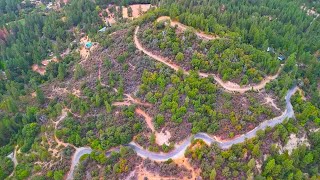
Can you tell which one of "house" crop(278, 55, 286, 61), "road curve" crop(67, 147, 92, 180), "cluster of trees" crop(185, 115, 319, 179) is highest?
"house" crop(278, 55, 286, 61)

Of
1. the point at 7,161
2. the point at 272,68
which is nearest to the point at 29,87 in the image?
the point at 7,161

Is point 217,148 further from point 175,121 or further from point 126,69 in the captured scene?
point 126,69

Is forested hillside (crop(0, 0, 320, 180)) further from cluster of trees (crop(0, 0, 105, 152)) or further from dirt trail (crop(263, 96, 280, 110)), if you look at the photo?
dirt trail (crop(263, 96, 280, 110))

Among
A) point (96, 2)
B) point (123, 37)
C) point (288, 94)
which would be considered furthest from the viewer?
point (96, 2)

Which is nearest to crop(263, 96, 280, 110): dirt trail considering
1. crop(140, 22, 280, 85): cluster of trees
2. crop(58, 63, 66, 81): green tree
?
crop(140, 22, 280, 85): cluster of trees

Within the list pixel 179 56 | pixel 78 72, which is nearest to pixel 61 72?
pixel 78 72
